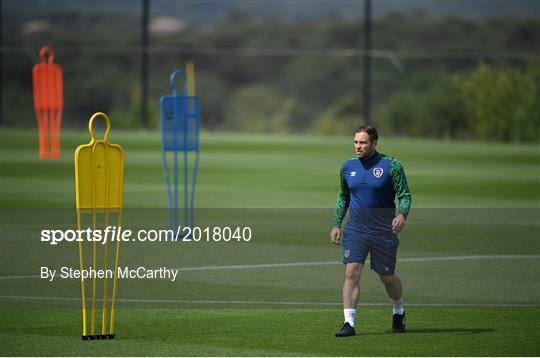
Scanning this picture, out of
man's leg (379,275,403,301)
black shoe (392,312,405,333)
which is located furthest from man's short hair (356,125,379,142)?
black shoe (392,312,405,333)

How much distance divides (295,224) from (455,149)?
24392 millimetres

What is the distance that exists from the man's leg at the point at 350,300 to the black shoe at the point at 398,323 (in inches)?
16.0

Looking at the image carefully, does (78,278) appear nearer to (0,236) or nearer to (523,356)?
(0,236)

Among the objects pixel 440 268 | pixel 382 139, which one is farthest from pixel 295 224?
pixel 382 139

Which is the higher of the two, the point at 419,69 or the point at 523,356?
the point at 419,69

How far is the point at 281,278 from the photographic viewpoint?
48.9ft

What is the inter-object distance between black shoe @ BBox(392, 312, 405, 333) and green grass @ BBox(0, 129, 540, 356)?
91mm

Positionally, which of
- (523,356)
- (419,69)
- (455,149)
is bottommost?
(523,356)

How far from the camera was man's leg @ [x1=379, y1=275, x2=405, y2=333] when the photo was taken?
1123 centimetres

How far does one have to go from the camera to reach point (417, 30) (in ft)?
315

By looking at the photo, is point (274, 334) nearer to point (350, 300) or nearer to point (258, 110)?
point (350, 300)

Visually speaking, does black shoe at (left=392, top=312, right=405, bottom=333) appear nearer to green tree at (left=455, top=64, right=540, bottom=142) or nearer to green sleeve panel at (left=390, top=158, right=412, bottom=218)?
green sleeve panel at (left=390, top=158, right=412, bottom=218)

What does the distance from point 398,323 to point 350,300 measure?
538 mm

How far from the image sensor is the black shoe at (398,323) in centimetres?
1128
